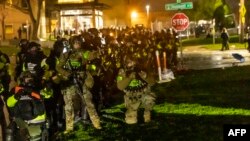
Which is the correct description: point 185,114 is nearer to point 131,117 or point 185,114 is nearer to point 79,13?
point 131,117

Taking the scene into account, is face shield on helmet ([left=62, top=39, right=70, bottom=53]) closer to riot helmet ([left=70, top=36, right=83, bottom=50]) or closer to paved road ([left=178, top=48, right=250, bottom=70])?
riot helmet ([left=70, top=36, right=83, bottom=50])

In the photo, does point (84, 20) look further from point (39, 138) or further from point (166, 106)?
point (39, 138)

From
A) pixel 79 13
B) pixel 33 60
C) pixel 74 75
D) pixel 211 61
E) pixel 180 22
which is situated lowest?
pixel 211 61

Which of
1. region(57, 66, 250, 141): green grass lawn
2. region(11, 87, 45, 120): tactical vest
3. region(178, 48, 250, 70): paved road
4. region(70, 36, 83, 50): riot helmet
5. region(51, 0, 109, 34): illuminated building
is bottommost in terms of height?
region(57, 66, 250, 141): green grass lawn

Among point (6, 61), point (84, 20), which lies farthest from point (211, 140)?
point (84, 20)

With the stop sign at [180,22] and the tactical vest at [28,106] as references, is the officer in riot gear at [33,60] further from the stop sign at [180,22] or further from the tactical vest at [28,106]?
the stop sign at [180,22]

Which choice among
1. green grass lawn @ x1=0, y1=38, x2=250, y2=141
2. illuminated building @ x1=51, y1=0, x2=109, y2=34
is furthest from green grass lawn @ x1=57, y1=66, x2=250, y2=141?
illuminated building @ x1=51, y1=0, x2=109, y2=34

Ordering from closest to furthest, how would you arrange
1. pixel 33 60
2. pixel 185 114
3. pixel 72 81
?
pixel 72 81, pixel 33 60, pixel 185 114

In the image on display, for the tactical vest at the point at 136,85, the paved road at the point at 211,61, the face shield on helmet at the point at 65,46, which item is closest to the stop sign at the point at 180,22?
the paved road at the point at 211,61

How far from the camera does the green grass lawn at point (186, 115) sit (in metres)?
10.1

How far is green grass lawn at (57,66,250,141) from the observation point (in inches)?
397

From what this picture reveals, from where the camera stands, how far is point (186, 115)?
39.4ft

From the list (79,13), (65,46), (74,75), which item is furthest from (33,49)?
(79,13)

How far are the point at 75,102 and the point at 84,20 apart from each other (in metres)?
35.7
